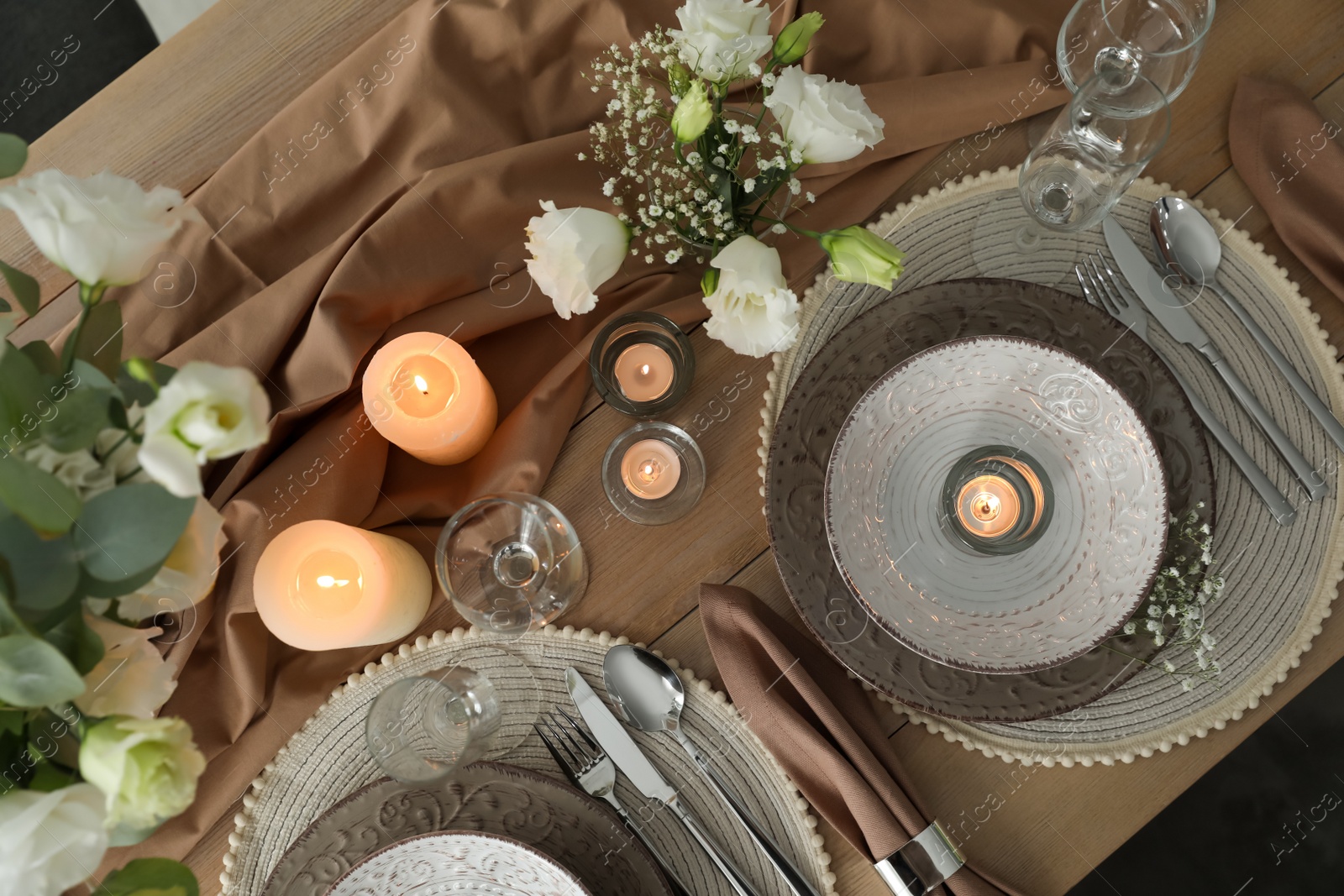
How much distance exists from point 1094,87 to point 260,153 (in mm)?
781

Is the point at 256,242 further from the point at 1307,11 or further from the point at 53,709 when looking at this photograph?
the point at 1307,11

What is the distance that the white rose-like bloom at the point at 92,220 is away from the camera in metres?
Answer: 0.39

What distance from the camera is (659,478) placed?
837 mm

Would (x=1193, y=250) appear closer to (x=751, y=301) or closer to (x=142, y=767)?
(x=751, y=301)

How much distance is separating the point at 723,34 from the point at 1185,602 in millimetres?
602

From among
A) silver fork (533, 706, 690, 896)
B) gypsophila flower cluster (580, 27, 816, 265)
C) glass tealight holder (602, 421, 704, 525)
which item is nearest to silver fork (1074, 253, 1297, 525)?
gypsophila flower cluster (580, 27, 816, 265)

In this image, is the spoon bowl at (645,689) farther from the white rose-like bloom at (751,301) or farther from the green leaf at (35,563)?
the green leaf at (35,563)

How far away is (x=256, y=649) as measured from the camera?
2.64ft

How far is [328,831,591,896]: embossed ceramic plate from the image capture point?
715 mm

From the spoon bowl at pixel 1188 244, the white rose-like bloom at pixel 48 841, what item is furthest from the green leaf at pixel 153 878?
the spoon bowl at pixel 1188 244

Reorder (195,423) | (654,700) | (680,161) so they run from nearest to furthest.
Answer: (195,423) → (680,161) → (654,700)

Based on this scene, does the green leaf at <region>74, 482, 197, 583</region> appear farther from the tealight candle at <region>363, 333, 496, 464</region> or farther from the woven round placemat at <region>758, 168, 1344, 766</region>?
the woven round placemat at <region>758, 168, 1344, 766</region>

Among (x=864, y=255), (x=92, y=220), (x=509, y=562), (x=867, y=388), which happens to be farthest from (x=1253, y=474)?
(x=92, y=220)

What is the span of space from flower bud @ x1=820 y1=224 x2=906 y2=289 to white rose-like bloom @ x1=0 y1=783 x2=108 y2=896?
51 centimetres
